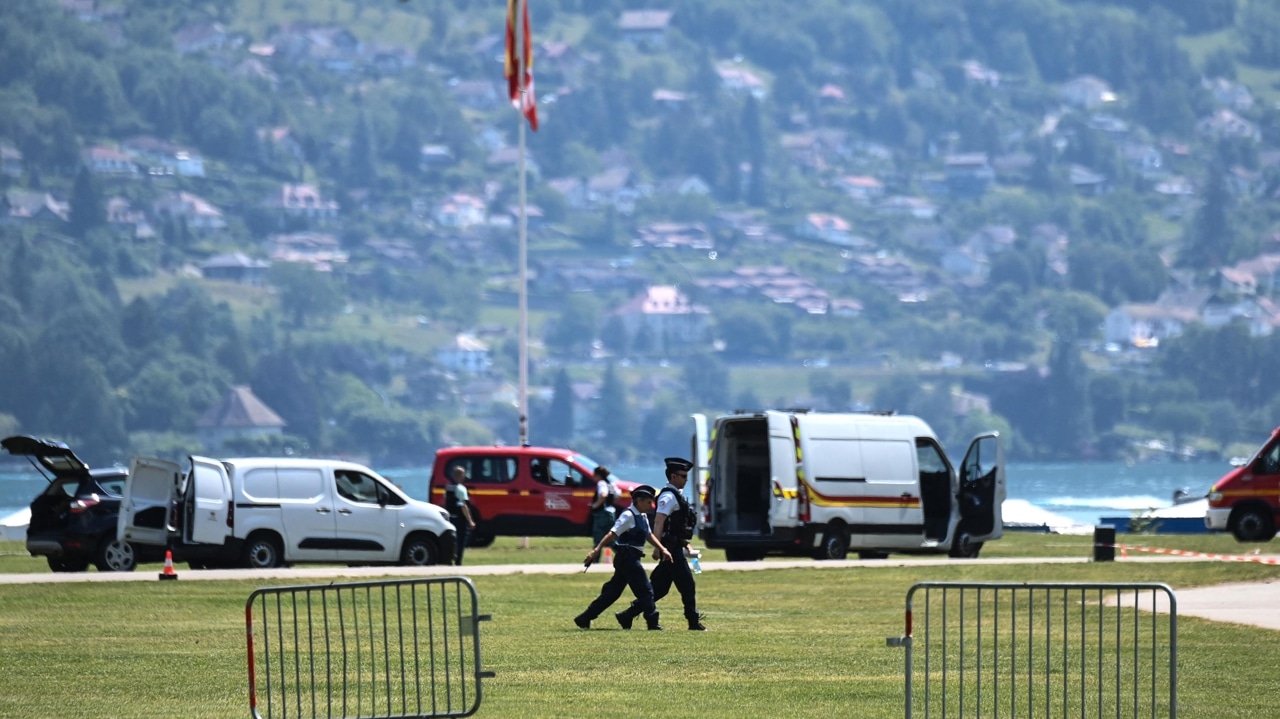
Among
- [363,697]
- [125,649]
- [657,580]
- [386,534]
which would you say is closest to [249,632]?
[363,697]

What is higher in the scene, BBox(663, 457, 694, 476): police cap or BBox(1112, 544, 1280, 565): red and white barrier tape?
BBox(663, 457, 694, 476): police cap

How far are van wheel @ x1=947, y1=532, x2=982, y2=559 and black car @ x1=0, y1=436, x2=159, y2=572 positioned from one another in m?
11.5

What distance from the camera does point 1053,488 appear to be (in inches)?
7279

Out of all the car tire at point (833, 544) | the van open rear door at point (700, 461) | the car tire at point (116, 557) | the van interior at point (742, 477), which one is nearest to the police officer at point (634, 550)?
the car tire at point (116, 557)

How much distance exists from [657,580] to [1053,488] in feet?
558

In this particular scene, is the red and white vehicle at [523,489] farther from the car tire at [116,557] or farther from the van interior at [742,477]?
the car tire at [116,557]

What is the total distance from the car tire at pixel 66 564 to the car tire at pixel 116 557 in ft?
1.06

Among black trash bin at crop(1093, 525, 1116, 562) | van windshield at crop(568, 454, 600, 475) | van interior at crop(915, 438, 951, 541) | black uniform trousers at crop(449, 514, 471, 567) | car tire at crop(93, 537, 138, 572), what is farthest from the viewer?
van windshield at crop(568, 454, 600, 475)

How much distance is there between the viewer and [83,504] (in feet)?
90.4

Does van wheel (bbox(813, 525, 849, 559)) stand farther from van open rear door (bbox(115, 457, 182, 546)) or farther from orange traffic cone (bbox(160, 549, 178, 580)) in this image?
orange traffic cone (bbox(160, 549, 178, 580))

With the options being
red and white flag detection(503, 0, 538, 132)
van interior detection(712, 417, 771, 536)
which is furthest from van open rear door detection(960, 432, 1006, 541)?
red and white flag detection(503, 0, 538, 132)

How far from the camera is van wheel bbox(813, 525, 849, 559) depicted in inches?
1225

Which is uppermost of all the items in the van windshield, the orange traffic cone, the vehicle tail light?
the van windshield

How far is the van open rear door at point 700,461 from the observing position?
31516 mm
